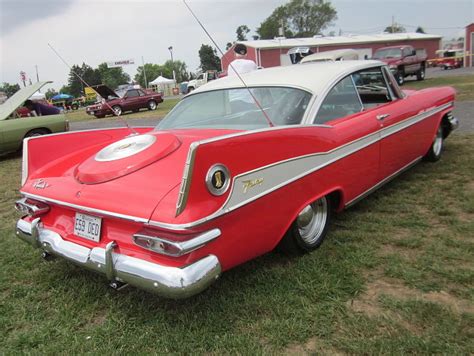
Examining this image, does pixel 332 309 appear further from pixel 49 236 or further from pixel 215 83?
pixel 215 83

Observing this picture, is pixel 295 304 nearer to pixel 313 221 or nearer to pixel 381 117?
pixel 313 221

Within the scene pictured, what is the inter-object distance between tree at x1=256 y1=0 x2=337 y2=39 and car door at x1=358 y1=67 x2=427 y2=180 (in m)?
75.4

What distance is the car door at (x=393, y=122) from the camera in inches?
148

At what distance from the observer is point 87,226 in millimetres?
2471

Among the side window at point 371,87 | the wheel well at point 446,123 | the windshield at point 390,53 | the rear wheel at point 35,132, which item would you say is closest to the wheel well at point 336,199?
the side window at point 371,87

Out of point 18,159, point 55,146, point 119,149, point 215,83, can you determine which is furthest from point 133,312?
point 18,159

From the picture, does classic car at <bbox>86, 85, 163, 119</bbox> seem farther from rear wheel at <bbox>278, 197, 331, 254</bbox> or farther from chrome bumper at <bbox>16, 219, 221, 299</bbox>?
chrome bumper at <bbox>16, 219, 221, 299</bbox>

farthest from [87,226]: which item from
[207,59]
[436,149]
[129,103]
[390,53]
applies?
[207,59]

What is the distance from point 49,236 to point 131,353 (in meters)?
0.97

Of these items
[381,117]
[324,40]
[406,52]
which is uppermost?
[324,40]

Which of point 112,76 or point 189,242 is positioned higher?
point 112,76

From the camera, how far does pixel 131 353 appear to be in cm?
219

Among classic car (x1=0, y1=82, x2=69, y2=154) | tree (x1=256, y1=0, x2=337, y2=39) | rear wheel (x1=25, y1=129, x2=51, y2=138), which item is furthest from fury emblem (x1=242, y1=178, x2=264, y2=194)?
tree (x1=256, y1=0, x2=337, y2=39)

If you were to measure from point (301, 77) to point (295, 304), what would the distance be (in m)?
1.83
